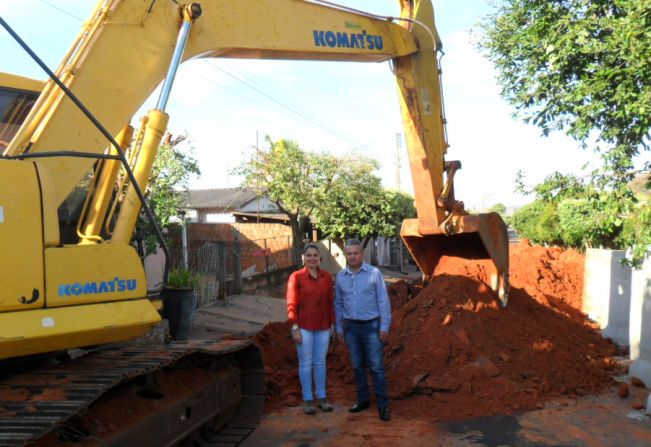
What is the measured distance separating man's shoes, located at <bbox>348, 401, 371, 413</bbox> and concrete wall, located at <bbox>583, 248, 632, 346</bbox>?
491 centimetres

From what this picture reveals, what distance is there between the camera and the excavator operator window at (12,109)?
432 centimetres

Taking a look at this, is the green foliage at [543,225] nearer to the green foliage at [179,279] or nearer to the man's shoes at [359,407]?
the green foliage at [179,279]

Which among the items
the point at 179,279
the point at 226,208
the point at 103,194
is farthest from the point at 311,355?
the point at 226,208

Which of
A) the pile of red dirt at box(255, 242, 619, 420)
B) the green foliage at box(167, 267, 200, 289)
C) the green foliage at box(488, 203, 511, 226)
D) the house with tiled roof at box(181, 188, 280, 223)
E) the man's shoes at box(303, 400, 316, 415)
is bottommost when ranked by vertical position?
the man's shoes at box(303, 400, 316, 415)

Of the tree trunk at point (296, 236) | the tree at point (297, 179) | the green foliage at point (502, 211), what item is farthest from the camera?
the green foliage at point (502, 211)

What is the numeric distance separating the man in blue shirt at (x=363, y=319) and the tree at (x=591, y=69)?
2862mm

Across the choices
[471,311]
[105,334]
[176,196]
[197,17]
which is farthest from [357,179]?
[105,334]

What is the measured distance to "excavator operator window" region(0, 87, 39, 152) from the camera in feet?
14.2

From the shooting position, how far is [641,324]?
738cm

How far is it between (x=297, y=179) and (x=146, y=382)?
16.9 metres

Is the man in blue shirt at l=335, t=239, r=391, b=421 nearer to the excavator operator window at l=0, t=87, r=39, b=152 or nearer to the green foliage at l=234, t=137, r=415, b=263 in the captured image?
the excavator operator window at l=0, t=87, r=39, b=152

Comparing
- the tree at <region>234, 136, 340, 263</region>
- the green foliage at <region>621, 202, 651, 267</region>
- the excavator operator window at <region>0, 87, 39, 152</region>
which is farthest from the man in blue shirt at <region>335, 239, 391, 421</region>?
the tree at <region>234, 136, 340, 263</region>

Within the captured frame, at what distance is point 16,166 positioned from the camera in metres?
3.20

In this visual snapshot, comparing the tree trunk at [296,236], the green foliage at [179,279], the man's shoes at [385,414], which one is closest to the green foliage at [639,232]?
the man's shoes at [385,414]
